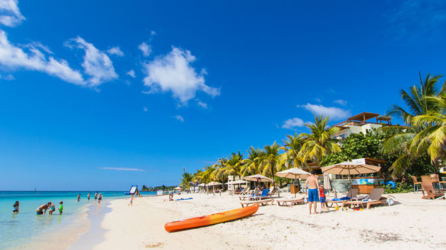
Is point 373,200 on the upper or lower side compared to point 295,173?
lower

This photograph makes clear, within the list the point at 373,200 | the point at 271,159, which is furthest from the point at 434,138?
the point at 271,159

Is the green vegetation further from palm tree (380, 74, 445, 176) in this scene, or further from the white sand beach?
the white sand beach

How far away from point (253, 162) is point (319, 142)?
450 inches

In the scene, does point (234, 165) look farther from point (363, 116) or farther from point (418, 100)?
point (418, 100)

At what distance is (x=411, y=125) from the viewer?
16.4 m

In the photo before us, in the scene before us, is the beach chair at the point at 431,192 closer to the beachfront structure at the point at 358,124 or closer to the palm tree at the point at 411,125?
the palm tree at the point at 411,125

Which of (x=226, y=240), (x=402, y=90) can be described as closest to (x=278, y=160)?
(x=402, y=90)

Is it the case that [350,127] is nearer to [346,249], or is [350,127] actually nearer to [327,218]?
[327,218]

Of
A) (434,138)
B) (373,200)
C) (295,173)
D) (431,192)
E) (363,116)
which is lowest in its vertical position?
(373,200)

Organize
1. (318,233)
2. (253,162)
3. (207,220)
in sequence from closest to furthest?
(318,233), (207,220), (253,162)

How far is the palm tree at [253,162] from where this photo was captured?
104ft

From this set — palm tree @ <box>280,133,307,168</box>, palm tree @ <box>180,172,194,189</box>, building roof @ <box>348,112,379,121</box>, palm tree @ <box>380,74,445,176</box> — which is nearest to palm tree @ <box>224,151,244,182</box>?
palm tree @ <box>280,133,307,168</box>

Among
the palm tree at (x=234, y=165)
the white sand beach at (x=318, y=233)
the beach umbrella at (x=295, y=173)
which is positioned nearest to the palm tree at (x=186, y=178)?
the palm tree at (x=234, y=165)

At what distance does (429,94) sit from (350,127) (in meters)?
9.42
